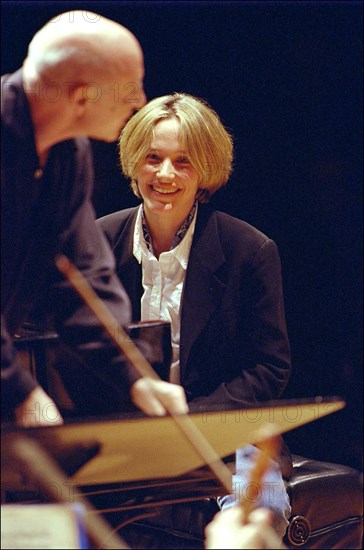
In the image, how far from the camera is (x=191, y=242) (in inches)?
96.0

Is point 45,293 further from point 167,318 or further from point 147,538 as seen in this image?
point 147,538

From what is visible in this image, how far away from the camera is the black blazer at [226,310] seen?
7.83 ft

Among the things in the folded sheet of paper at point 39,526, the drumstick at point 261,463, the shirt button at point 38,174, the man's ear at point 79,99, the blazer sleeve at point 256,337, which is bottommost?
the folded sheet of paper at point 39,526

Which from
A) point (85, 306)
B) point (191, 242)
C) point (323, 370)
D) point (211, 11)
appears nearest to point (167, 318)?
point (191, 242)

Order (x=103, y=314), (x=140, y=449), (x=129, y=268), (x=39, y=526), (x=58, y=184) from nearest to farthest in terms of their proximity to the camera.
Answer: (x=39, y=526) → (x=140, y=449) → (x=58, y=184) → (x=103, y=314) → (x=129, y=268)

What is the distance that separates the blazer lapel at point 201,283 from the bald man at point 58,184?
0.43 meters

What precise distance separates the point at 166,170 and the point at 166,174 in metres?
0.01

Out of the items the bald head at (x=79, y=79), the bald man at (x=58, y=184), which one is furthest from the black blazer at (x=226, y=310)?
the bald head at (x=79, y=79)

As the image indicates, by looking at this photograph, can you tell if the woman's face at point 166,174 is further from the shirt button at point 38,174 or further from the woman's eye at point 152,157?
the shirt button at point 38,174

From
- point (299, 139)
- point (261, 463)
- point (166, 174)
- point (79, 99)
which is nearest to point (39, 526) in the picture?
point (261, 463)

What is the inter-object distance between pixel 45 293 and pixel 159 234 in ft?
1.85

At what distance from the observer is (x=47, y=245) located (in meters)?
1.86

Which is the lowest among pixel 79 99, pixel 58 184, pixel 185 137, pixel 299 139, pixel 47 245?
pixel 47 245

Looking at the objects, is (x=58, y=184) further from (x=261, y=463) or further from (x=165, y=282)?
(x=261, y=463)
